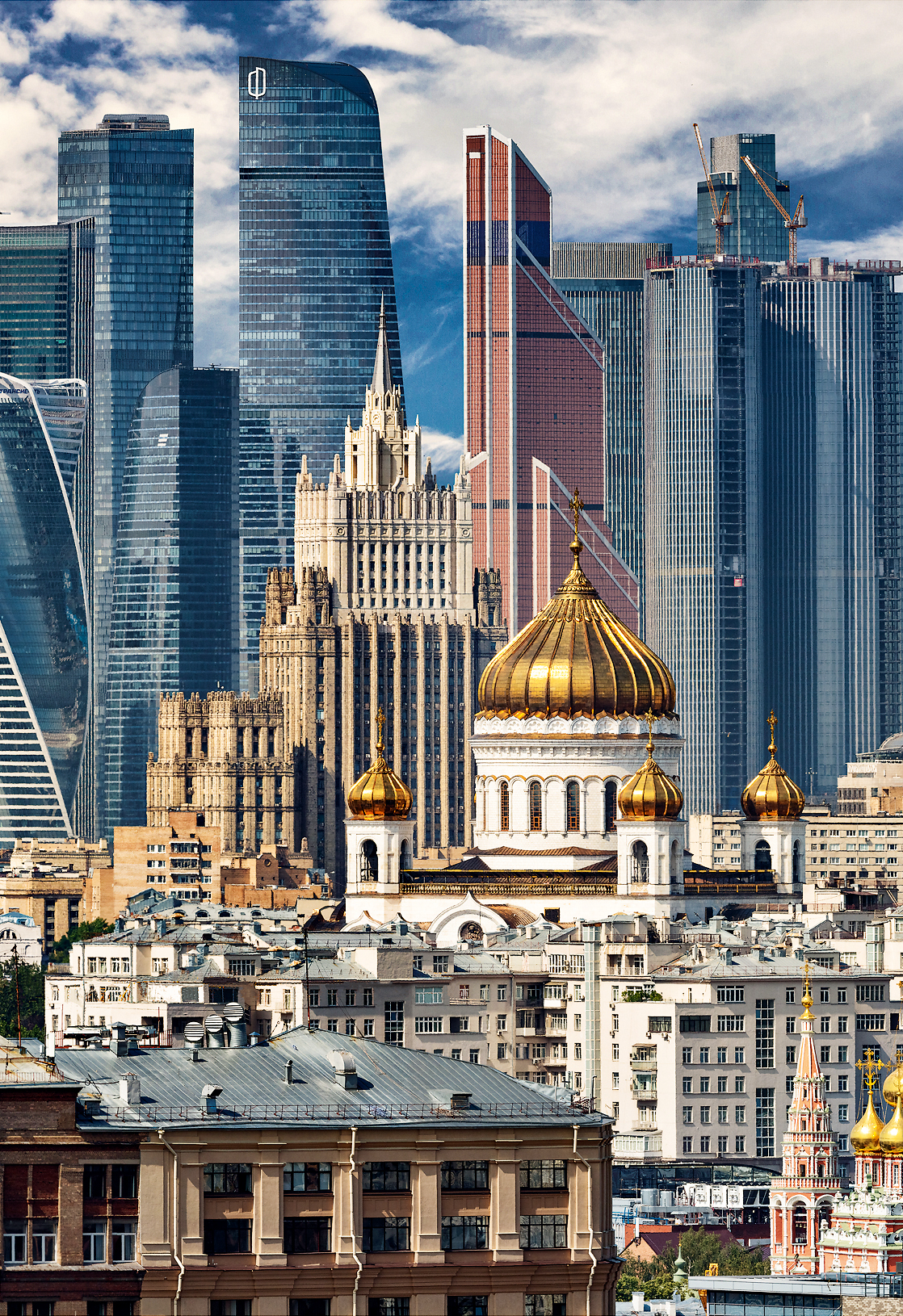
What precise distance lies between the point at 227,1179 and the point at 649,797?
101 m

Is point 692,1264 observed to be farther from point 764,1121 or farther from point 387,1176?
point 387,1176

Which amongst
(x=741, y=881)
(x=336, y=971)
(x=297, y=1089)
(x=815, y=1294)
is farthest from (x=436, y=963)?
(x=297, y=1089)

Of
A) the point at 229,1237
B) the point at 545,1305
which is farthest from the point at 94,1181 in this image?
the point at 545,1305

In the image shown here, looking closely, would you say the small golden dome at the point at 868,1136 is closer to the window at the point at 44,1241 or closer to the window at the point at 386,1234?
the window at the point at 386,1234

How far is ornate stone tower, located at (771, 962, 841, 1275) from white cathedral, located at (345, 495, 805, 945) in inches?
1349

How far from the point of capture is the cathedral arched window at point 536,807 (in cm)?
18850

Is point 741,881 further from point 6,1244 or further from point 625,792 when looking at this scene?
point 6,1244

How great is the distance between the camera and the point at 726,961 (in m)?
170

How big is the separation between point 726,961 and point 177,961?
2482cm

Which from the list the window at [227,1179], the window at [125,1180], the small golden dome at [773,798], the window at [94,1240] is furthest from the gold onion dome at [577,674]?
the window at [94,1240]

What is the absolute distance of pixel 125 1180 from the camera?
80375 millimetres

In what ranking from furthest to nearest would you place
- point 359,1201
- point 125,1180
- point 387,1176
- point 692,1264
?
point 692,1264
point 387,1176
point 359,1201
point 125,1180

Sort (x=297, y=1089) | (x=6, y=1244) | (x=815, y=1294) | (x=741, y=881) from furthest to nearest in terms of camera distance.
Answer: (x=741, y=881), (x=815, y=1294), (x=297, y=1089), (x=6, y=1244)

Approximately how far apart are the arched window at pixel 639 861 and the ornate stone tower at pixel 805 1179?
3102cm
